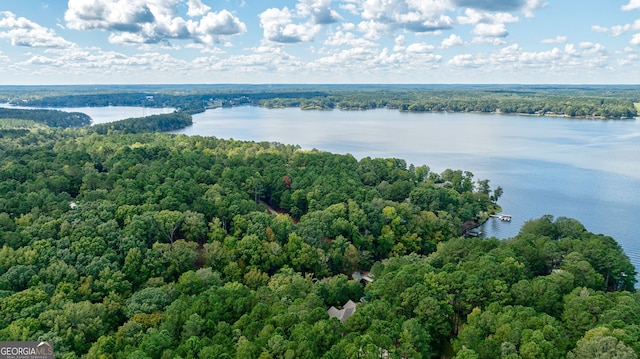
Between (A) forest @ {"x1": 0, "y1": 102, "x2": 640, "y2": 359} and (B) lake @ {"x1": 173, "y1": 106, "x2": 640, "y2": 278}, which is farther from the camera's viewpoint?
(B) lake @ {"x1": 173, "y1": 106, "x2": 640, "y2": 278}

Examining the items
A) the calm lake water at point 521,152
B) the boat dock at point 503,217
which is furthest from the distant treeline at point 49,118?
the boat dock at point 503,217

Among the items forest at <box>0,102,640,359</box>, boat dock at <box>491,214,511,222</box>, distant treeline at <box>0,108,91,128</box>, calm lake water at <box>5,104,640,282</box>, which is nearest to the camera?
forest at <box>0,102,640,359</box>

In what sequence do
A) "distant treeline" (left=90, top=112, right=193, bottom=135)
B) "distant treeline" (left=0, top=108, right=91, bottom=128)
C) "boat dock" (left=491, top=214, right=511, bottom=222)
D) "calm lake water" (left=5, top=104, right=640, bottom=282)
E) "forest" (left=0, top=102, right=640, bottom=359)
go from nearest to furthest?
1. "forest" (left=0, top=102, right=640, bottom=359)
2. "boat dock" (left=491, top=214, right=511, bottom=222)
3. "calm lake water" (left=5, top=104, right=640, bottom=282)
4. "distant treeline" (left=90, top=112, right=193, bottom=135)
5. "distant treeline" (left=0, top=108, right=91, bottom=128)

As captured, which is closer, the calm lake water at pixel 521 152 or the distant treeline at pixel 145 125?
the calm lake water at pixel 521 152

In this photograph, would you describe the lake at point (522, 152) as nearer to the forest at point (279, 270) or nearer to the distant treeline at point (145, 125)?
the distant treeline at point (145, 125)

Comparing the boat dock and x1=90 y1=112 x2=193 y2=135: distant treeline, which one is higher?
x1=90 y1=112 x2=193 y2=135: distant treeline

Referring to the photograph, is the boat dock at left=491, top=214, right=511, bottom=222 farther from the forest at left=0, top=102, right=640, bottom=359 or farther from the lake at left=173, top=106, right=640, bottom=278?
the forest at left=0, top=102, right=640, bottom=359

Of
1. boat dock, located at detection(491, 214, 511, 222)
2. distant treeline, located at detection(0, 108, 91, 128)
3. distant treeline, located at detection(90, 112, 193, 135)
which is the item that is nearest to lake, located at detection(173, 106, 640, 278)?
boat dock, located at detection(491, 214, 511, 222)
